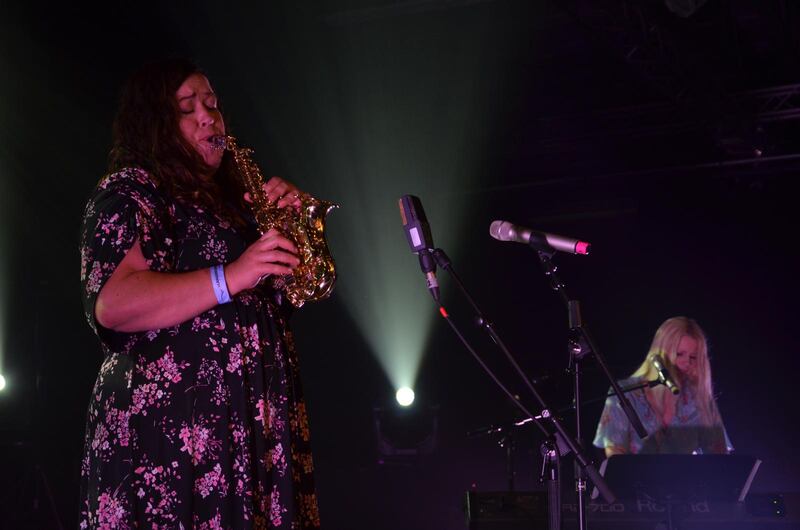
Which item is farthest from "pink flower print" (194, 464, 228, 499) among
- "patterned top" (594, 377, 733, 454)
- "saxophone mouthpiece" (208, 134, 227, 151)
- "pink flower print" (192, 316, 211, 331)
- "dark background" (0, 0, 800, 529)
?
"dark background" (0, 0, 800, 529)

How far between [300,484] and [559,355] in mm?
7497

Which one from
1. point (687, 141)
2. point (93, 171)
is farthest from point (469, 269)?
point (93, 171)

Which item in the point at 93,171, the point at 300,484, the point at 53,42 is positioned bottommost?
the point at 300,484

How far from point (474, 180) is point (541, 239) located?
259 inches

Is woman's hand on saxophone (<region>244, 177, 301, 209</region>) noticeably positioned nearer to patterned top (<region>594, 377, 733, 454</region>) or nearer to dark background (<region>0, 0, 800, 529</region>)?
patterned top (<region>594, 377, 733, 454</region>)

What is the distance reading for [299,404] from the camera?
179cm

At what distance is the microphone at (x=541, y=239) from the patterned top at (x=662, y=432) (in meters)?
2.54

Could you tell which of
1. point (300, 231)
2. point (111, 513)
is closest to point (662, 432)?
point (300, 231)

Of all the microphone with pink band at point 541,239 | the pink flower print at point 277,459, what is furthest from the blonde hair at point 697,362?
the pink flower print at point 277,459

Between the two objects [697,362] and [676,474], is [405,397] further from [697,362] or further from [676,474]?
[676,474]

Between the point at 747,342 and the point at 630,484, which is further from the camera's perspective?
the point at 747,342

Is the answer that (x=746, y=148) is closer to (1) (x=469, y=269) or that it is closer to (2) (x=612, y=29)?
(2) (x=612, y=29)

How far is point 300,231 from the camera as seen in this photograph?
1896mm

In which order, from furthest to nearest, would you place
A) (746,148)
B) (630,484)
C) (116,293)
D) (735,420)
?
(735,420), (746,148), (630,484), (116,293)
